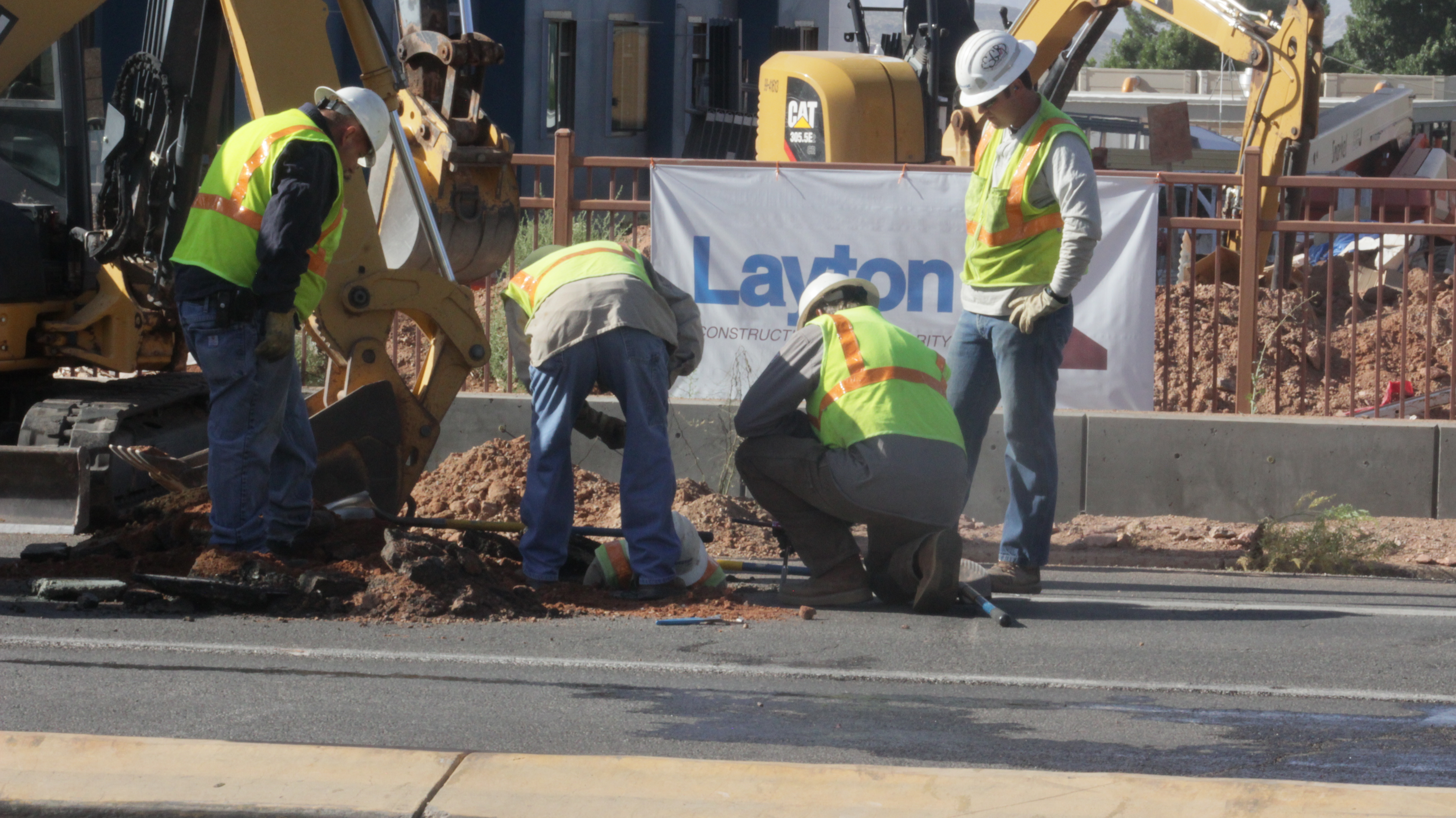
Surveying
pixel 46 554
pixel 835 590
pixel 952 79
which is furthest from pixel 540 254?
pixel 952 79

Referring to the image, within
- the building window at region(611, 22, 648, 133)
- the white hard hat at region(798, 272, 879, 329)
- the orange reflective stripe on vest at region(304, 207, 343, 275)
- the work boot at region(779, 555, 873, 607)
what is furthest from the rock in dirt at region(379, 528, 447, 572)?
the building window at region(611, 22, 648, 133)

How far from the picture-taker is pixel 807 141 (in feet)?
48.2

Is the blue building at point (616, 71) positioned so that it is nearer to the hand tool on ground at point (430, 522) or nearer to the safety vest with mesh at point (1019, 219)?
the hand tool on ground at point (430, 522)

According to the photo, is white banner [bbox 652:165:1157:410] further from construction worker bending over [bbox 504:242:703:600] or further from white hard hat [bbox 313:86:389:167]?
white hard hat [bbox 313:86:389:167]

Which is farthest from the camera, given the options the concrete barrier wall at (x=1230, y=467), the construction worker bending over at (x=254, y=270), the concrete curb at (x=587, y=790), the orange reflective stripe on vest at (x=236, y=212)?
the concrete barrier wall at (x=1230, y=467)

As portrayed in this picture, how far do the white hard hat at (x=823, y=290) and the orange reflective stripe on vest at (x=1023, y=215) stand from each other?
2.39ft

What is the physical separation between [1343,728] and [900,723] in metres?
1.28

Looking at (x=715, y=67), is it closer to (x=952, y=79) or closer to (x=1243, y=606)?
(x=952, y=79)

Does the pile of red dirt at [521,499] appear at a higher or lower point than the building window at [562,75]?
lower

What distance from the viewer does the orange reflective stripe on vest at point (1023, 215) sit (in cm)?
652

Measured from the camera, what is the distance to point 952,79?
49.8 ft

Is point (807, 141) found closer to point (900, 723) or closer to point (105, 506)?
point (105, 506)

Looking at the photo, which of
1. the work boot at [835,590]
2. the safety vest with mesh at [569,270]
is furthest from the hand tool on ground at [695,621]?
the safety vest with mesh at [569,270]

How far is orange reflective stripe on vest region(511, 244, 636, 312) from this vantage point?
6.04 meters
